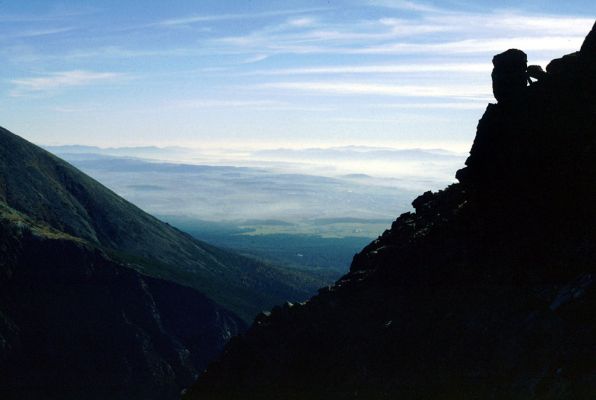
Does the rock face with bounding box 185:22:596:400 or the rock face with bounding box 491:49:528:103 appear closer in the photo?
the rock face with bounding box 185:22:596:400

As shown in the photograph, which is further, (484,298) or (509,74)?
(509,74)

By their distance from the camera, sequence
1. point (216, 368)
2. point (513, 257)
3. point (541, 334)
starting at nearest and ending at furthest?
point (541, 334) → point (513, 257) → point (216, 368)

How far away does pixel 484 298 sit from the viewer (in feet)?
217

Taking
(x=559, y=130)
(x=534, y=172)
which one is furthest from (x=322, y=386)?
(x=559, y=130)

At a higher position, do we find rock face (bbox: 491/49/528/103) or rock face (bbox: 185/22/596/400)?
rock face (bbox: 491/49/528/103)

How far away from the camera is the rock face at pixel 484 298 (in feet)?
179

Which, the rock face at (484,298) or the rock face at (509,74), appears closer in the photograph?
the rock face at (484,298)

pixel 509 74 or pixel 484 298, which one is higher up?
pixel 509 74

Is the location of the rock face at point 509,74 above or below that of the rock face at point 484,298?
above

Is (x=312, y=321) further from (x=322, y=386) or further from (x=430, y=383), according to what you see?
(x=430, y=383)

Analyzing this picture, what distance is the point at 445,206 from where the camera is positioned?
93.0 metres

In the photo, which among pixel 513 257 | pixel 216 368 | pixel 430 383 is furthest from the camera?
pixel 216 368

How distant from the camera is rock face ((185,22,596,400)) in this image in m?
54.6

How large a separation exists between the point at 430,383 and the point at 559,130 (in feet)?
95.8
